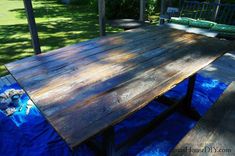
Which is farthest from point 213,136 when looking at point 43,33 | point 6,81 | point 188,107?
point 43,33

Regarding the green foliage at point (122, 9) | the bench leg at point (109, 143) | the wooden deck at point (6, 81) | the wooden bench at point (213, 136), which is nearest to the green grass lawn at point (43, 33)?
the wooden deck at point (6, 81)

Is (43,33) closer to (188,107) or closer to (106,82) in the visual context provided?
(188,107)

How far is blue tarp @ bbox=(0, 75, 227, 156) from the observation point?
2633 millimetres

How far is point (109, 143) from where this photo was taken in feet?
6.43

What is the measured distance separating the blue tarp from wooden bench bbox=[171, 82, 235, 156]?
3.53 feet

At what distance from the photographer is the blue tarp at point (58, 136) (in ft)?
8.64

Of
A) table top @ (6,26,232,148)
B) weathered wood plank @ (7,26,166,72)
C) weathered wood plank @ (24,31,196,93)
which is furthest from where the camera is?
weathered wood plank @ (7,26,166,72)

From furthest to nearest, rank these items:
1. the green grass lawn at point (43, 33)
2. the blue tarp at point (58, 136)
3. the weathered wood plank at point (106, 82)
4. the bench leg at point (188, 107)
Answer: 1. the green grass lawn at point (43, 33)
2. the bench leg at point (188, 107)
3. the blue tarp at point (58, 136)
4. the weathered wood plank at point (106, 82)

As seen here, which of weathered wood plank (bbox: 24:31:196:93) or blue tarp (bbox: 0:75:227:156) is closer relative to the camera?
weathered wood plank (bbox: 24:31:196:93)

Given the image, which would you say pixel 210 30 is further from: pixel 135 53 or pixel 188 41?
pixel 135 53

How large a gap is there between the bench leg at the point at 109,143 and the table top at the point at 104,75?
0.35 metres

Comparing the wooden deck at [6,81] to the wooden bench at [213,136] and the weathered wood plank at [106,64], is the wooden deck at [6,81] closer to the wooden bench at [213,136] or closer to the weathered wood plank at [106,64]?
the weathered wood plank at [106,64]

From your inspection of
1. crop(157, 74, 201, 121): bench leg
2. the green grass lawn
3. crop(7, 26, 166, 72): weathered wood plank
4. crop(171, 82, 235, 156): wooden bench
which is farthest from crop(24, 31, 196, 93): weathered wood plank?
the green grass lawn

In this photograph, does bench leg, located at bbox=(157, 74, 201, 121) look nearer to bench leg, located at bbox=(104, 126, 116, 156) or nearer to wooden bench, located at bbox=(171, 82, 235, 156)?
wooden bench, located at bbox=(171, 82, 235, 156)
